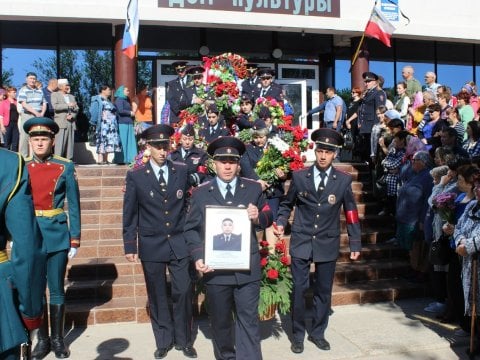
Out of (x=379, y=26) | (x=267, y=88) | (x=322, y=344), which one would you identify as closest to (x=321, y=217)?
(x=322, y=344)

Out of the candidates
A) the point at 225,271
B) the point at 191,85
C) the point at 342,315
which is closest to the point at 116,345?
the point at 225,271

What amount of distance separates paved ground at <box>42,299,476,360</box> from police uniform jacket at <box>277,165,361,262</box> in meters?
0.94

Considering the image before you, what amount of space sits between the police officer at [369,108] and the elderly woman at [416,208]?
345cm

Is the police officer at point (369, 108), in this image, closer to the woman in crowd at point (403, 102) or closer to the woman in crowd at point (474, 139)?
the woman in crowd at point (403, 102)

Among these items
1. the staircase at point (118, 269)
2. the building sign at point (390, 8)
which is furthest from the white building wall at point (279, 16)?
the staircase at point (118, 269)

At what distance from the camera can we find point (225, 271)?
14.7 ft

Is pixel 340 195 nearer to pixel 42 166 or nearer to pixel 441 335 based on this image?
pixel 441 335

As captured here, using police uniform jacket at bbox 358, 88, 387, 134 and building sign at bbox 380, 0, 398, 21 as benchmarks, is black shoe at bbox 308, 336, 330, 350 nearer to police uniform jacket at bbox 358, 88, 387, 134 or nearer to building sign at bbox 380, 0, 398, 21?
police uniform jacket at bbox 358, 88, 387, 134

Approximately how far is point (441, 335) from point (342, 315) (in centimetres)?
120

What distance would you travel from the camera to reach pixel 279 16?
43.8ft

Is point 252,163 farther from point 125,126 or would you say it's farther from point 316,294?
point 125,126

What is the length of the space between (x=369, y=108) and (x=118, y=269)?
6129mm

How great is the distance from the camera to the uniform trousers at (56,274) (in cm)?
534

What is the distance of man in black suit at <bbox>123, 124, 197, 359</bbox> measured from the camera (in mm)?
5270
